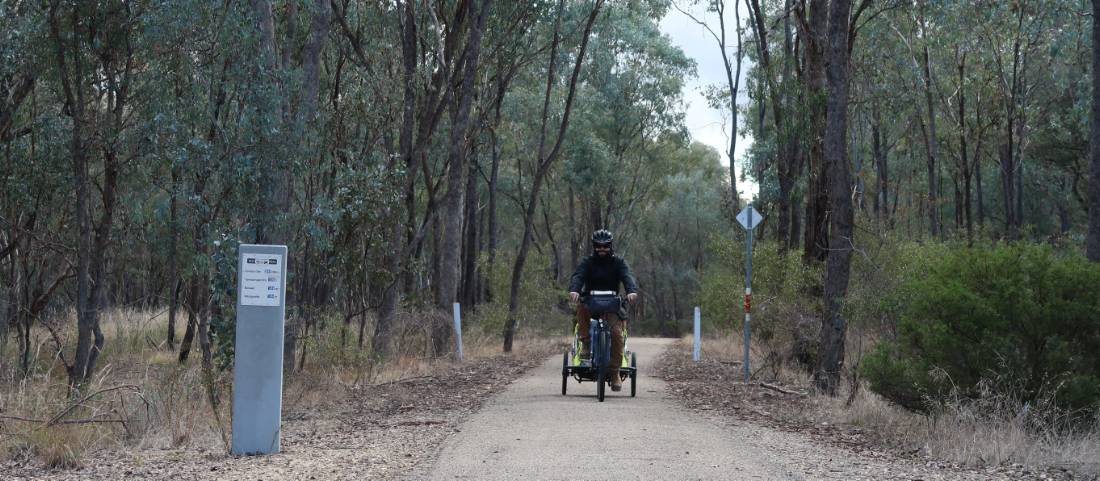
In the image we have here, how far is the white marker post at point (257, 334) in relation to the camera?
28.8ft

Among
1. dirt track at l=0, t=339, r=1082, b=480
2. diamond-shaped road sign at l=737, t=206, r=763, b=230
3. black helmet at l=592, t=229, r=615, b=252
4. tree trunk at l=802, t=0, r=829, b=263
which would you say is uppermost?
tree trunk at l=802, t=0, r=829, b=263

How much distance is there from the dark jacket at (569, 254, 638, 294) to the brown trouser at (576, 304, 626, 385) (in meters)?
0.30

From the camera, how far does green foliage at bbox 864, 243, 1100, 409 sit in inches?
407

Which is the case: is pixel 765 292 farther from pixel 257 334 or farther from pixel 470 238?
pixel 470 238

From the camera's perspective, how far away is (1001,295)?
10547 mm

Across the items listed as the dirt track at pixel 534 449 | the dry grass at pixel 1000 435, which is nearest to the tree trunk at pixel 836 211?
the dirt track at pixel 534 449

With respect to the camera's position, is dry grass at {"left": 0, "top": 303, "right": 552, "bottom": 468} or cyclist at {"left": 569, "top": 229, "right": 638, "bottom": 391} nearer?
dry grass at {"left": 0, "top": 303, "right": 552, "bottom": 468}

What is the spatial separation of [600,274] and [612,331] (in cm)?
67

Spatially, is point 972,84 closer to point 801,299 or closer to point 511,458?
point 801,299

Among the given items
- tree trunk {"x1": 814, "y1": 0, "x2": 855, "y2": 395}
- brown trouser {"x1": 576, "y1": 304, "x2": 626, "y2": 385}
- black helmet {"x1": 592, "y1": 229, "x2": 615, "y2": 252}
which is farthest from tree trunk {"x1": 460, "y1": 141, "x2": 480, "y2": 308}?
black helmet {"x1": 592, "y1": 229, "x2": 615, "y2": 252}

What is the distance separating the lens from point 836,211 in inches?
588

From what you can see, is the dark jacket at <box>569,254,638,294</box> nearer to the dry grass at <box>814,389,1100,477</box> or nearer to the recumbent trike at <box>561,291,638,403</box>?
the recumbent trike at <box>561,291,638,403</box>

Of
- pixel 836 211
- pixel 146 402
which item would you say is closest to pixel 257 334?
pixel 146 402

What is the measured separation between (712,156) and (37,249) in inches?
2443
